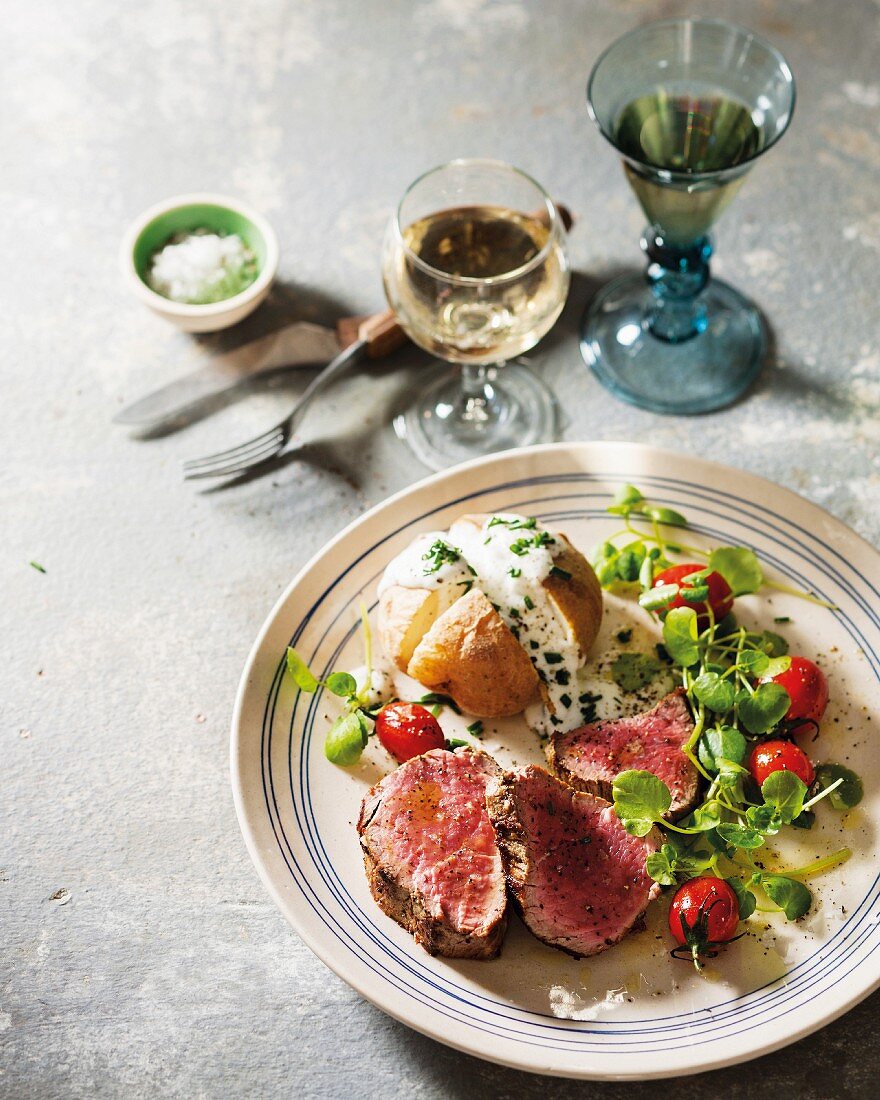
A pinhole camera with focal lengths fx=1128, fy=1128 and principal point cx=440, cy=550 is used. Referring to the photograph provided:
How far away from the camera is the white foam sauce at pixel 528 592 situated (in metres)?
1.76

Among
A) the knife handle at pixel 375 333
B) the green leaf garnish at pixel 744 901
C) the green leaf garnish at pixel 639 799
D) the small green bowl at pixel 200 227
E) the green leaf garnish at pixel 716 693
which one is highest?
the small green bowl at pixel 200 227

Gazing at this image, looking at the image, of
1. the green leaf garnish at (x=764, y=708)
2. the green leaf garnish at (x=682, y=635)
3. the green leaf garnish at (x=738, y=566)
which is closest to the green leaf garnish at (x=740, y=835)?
the green leaf garnish at (x=764, y=708)

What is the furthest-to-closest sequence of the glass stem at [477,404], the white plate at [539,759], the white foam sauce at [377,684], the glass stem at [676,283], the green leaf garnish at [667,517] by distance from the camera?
the glass stem at [477,404] < the glass stem at [676,283] < the green leaf garnish at [667,517] < the white foam sauce at [377,684] < the white plate at [539,759]

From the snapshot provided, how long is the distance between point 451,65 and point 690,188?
1.06 metres

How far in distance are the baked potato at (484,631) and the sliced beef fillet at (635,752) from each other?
8cm

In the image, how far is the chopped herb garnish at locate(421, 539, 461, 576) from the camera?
1.77 meters

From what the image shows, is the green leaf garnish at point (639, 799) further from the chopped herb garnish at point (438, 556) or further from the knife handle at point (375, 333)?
the knife handle at point (375, 333)

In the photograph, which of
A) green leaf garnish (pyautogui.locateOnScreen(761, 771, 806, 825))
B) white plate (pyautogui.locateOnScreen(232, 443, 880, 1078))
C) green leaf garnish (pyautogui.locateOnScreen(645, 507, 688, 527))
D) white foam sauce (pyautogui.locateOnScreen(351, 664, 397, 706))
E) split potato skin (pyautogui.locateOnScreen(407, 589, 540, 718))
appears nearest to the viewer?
white plate (pyautogui.locateOnScreen(232, 443, 880, 1078))

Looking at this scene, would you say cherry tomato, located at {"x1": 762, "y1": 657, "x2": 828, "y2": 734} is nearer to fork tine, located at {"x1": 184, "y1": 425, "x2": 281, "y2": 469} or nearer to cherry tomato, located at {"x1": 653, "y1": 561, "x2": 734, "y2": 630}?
cherry tomato, located at {"x1": 653, "y1": 561, "x2": 734, "y2": 630}

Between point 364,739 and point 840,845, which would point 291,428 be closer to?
point 364,739

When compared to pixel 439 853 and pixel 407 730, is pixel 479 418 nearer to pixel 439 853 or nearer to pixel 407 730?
pixel 407 730

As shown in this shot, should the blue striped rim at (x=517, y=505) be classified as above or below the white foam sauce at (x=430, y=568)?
below

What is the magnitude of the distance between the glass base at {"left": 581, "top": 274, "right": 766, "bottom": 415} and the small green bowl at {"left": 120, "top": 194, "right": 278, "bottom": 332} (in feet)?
2.24

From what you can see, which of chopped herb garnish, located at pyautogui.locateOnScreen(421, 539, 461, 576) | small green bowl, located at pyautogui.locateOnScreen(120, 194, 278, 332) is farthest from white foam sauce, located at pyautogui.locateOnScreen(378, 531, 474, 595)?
small green bowl, located at pyautogui.locateOnScreen(120, 194, 278, 332)
